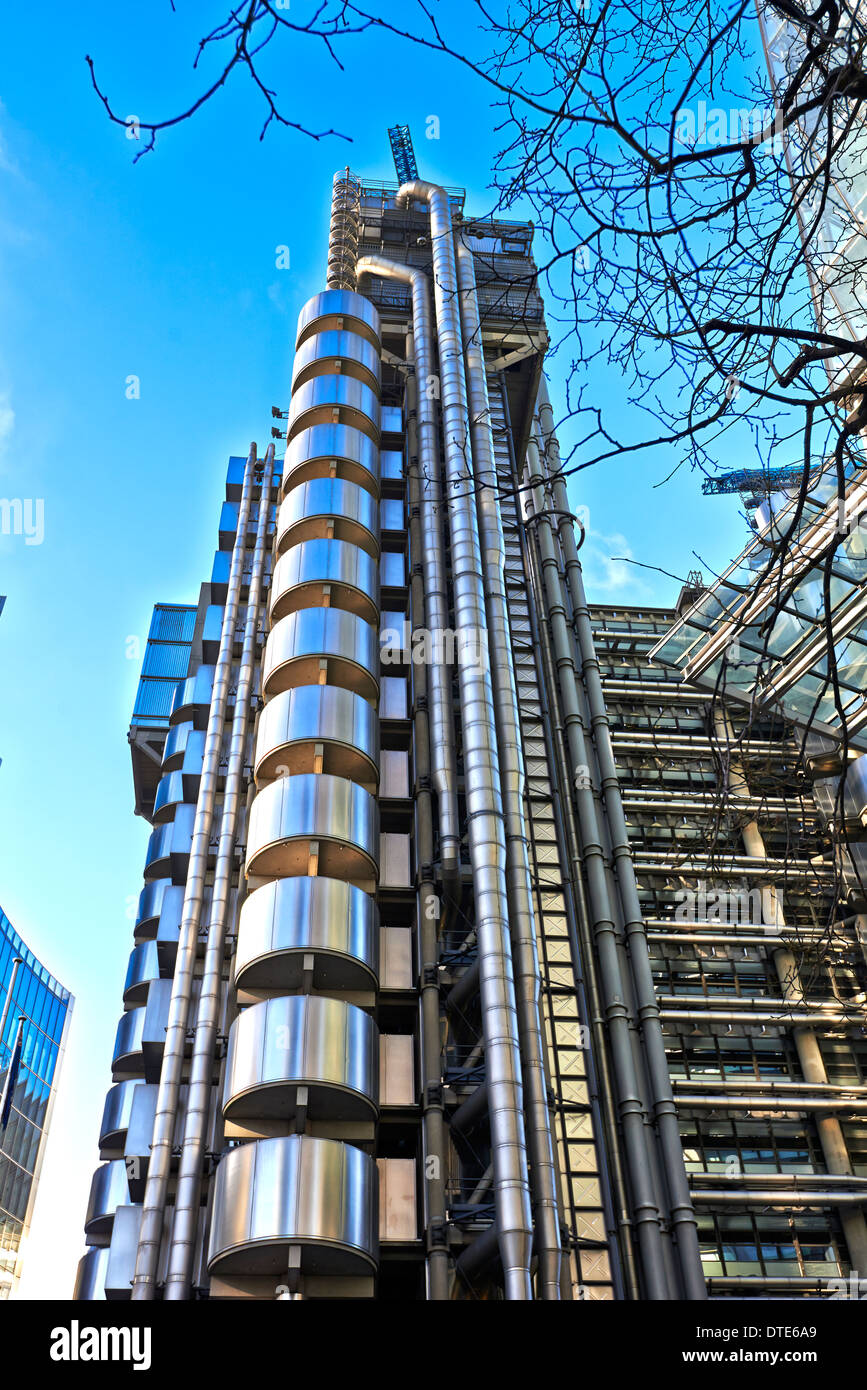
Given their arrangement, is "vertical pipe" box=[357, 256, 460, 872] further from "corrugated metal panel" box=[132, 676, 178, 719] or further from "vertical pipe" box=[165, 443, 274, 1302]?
"corrugated metal panel" box=[132, 676, 178, 719]

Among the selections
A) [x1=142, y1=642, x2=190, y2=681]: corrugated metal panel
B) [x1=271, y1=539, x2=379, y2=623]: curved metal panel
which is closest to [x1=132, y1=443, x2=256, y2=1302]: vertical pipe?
[x1=271, y1=539, x2=379, y2=623]: curved metal panel

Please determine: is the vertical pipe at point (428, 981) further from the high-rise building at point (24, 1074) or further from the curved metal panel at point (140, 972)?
the high-rise building at point (24, 1074)

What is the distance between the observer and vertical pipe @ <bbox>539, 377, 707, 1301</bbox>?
24938 millimetres

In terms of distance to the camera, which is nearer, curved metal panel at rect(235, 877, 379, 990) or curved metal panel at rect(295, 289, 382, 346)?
curved metal panel at rect(235, 877, 379, 990)

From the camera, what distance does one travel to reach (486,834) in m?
26.0

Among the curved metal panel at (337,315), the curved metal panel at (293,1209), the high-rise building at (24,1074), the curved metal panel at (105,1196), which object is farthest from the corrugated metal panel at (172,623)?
the high-rise building at (24,1074)

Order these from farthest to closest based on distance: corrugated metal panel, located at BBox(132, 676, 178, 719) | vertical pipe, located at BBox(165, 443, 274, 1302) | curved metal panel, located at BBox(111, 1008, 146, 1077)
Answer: corrugated metal panel, located at BBox(132, 676, 178, 719) < curved metal panel, located at BBox(111, 1008, 146, 1077) < vertical pipe, located at BBox(165, 443, 274, 1302)

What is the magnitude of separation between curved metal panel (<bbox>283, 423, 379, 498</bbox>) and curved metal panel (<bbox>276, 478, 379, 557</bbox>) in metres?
0.71

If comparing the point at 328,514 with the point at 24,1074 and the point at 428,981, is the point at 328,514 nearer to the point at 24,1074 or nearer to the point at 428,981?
the point at 428,981

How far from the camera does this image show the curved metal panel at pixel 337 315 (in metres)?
38.8

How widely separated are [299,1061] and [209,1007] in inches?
240

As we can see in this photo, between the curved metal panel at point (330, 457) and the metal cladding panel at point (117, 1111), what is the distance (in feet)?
60.7

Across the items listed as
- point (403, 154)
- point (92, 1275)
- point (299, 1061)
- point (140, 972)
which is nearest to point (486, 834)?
point (299, 1061)

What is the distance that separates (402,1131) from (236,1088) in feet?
18.4
